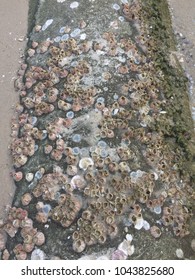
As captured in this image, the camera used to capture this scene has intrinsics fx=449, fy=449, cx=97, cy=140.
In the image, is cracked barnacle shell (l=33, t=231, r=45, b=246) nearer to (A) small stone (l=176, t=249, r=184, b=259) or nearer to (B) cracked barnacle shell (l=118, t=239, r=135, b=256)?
(B) cracked barnacle shell (l=118, t=239, r=135, b=256)

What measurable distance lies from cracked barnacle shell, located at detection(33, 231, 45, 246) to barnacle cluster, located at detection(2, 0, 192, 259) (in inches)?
0.8

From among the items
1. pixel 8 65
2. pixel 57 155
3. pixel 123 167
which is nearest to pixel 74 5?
pixel 8 65

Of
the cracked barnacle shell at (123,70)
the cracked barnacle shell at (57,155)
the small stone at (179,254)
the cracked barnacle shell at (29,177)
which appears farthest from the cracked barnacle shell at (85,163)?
the cracked barnacle shell at (123,70)

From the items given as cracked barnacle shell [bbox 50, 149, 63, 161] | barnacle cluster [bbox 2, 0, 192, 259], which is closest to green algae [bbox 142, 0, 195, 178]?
barnacle cluster [bbox 2, 0, 192, 259]

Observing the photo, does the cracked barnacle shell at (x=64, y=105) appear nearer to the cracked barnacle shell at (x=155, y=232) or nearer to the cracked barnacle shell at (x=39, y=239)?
the cracked barnacle shell at (x=39, y=239)

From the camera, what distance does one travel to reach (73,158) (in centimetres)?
532

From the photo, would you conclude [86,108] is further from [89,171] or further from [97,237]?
[97,237]

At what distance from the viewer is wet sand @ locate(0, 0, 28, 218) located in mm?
5617

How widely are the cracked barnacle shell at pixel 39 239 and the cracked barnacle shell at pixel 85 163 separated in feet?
2.98

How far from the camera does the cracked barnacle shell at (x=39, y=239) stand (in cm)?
491

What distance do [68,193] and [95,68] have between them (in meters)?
1.96

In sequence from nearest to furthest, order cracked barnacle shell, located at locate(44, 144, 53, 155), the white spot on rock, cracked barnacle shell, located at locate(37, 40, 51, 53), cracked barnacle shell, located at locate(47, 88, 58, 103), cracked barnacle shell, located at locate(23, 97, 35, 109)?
cracked barnacle shell, located at locate(44, 144, 53, 155), cracked barnacle shell, located at locate(47, 88, 58, 103), cracked barnacle shell, located at locate(23, 97, 35, 109), cracked barnacle shell, located at locate(37, 40, 51, 53), the white spot on rock

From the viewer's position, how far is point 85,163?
5289mm

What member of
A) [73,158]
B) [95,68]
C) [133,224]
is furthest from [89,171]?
[95,68]
